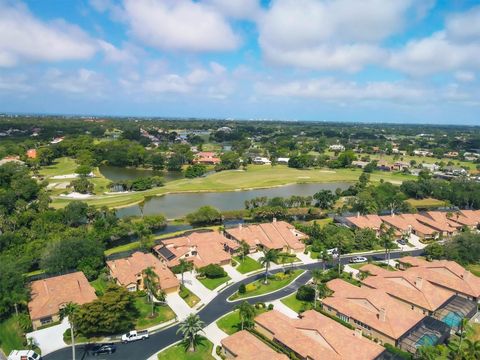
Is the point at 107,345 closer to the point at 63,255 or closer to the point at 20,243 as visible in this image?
the point at 63,255

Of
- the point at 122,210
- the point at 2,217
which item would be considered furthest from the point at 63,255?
the point at 122,210

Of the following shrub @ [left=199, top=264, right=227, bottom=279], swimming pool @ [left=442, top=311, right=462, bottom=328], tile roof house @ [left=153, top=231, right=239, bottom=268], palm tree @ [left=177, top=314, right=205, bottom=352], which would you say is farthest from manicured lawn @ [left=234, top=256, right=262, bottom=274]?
swimming pool @ [left=442, top=311, right=462, bottom=328]

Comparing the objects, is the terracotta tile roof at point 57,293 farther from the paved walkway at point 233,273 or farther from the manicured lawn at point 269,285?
the paved walkway at point 233,273

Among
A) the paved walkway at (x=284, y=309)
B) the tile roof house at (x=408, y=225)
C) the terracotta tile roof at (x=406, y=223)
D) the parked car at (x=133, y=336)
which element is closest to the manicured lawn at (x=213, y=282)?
the paved walkway at (x=284, y=309)

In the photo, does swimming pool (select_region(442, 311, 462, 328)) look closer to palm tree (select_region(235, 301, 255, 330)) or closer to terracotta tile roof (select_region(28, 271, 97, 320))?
palm tree (select_region(235, 301, 255, 330))

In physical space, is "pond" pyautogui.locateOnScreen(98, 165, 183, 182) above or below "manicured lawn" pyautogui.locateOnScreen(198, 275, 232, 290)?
below

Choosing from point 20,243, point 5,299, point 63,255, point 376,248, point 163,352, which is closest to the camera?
point 163,352

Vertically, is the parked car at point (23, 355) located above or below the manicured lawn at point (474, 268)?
above
